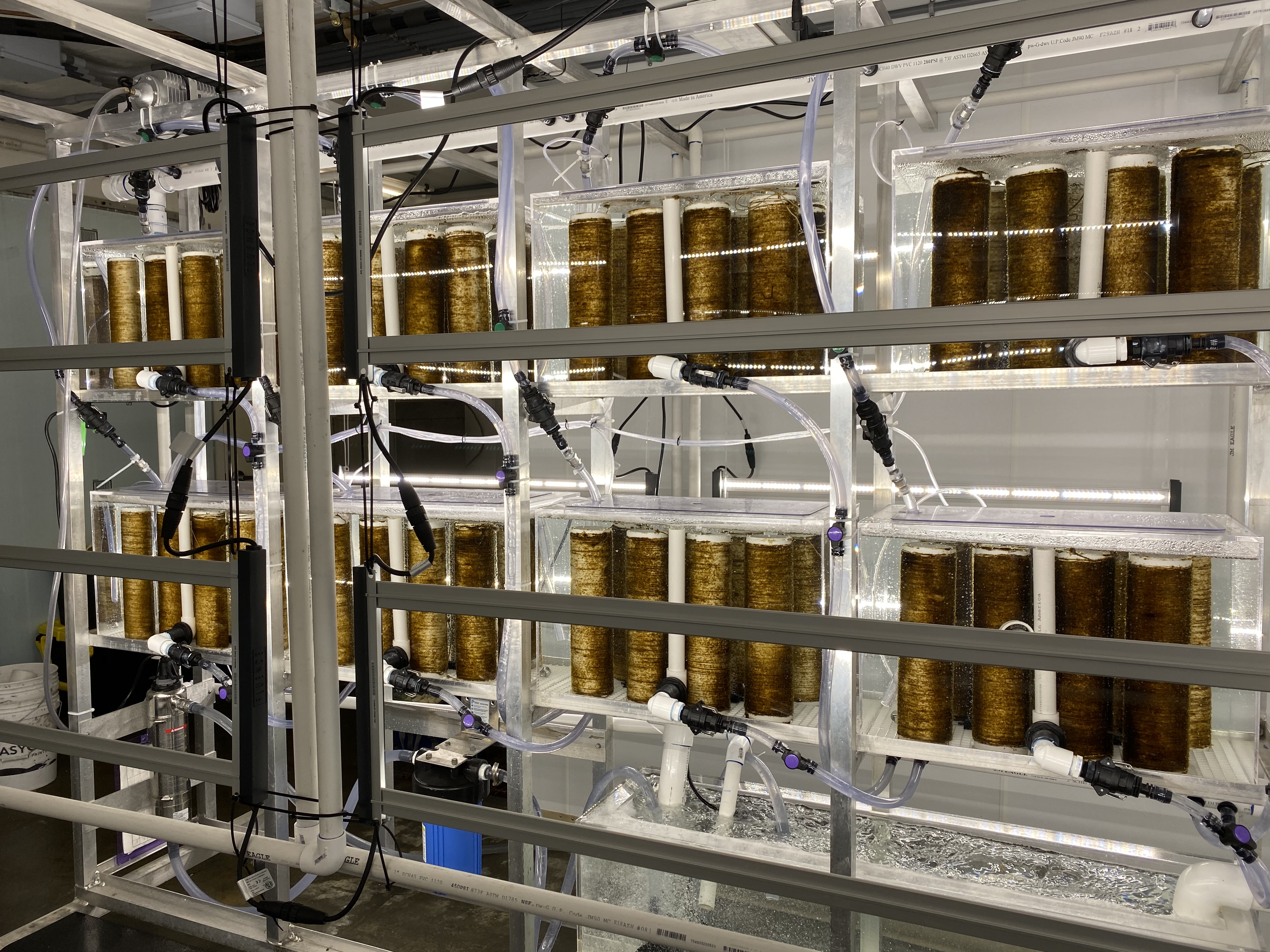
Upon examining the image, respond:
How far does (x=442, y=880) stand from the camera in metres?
1.60

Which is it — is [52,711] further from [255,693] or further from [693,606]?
[693,606]

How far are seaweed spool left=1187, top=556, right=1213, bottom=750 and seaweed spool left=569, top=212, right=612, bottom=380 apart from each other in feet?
3.70

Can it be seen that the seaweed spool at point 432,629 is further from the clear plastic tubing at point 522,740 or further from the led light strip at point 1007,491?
the led light strip at point 1007,491

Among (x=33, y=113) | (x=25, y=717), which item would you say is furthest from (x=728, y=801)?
(x=25, y=717)

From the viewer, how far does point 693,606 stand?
141 cm

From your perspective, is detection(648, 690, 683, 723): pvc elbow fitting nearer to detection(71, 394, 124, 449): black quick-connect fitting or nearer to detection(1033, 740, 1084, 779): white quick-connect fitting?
detection(1033, 740, 1084, 779): white quick-connect fitting

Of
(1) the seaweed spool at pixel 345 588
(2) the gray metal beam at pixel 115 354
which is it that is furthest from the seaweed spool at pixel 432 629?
(2) the gray metal beam at pixel 115 354

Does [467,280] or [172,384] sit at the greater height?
[467,280]

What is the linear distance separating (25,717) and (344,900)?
6.04ft

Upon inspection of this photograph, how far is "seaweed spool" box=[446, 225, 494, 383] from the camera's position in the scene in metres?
1.92

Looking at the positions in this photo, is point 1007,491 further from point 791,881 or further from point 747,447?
point 791,881

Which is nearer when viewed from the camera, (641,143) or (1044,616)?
(1044,616)

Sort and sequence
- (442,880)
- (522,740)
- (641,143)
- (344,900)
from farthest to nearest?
Answer: (344,900) < (641,143) < (522,740) < (442,880)

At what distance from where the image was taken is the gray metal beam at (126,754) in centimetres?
163
